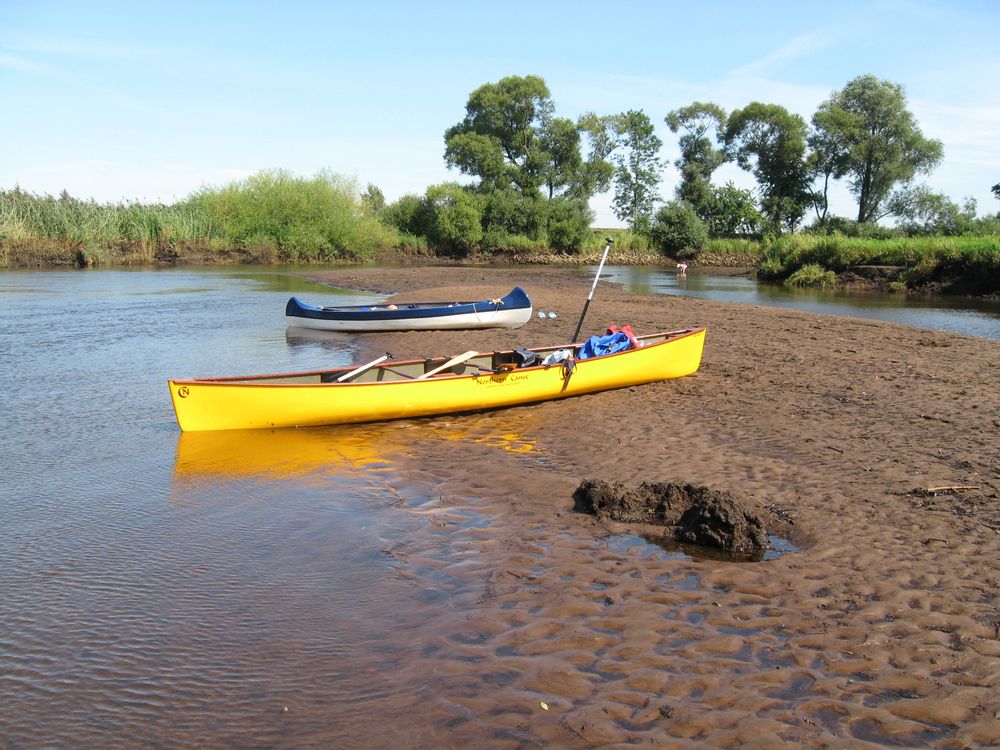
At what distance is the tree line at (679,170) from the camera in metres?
59.4

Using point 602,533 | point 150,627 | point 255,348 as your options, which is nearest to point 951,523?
point 602,533

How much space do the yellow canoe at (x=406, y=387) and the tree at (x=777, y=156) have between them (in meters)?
57.9

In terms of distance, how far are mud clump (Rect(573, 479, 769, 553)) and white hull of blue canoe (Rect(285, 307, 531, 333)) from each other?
11094mm

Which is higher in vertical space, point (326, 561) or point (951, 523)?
point (951, 523)

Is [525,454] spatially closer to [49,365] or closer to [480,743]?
[480,743]

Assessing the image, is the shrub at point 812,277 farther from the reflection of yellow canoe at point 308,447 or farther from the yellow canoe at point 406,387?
the reflection of yellow canoe at point 308,447

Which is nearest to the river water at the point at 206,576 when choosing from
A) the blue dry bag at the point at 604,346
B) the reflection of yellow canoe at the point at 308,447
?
the reflection of yellow canoe at the point at 308,447

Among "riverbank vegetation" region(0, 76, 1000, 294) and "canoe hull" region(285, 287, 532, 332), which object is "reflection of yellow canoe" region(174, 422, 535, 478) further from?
"riverbank vegetation" region(0, 76, 1000, 294)

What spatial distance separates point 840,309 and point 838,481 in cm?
1933

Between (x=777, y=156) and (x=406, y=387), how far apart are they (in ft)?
206

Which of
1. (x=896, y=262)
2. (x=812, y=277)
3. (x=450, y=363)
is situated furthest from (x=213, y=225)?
(x=450, y=363)

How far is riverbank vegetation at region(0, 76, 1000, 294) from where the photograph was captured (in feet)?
145

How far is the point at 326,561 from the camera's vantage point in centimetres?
A: 600

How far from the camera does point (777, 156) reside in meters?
65.1
